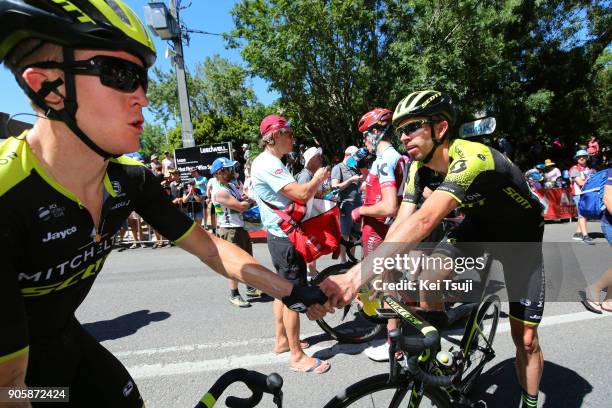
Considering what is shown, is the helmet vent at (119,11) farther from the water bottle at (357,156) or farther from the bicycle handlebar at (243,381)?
the water bottle at (357,156)

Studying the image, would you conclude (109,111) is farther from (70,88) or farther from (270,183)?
(270,183)

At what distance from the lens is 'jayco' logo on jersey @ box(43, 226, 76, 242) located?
119 cm

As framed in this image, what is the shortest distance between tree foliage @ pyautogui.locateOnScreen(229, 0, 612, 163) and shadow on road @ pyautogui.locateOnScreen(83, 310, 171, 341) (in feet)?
40.5

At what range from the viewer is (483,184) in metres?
2.25

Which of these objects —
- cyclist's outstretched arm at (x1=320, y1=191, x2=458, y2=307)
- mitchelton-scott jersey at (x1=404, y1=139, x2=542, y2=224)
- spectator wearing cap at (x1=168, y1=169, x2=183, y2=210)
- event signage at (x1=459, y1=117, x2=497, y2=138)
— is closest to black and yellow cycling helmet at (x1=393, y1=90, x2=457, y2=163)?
mitchelton-scott jersey at (x1=404, y1=139, x2=542, y2=224)

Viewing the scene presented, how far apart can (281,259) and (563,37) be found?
20292 mm

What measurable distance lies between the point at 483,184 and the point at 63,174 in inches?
85.7

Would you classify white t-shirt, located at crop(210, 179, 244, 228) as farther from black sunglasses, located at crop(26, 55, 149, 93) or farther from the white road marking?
black sunglasses, located at crop(26, 55, 149, 93)

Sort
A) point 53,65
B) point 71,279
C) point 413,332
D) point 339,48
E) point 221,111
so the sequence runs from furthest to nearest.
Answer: point 221,111 → point 339,48 → point 413,332 → point 71,279 → point 53,65

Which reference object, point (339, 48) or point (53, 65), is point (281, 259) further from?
point (339, 48)

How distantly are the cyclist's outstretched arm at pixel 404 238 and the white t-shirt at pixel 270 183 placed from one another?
1.32m

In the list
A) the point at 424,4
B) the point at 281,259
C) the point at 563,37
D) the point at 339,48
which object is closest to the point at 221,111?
the point at 339,48

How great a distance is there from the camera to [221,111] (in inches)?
1433

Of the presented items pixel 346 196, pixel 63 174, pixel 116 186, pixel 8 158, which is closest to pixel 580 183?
pixel 346 196
